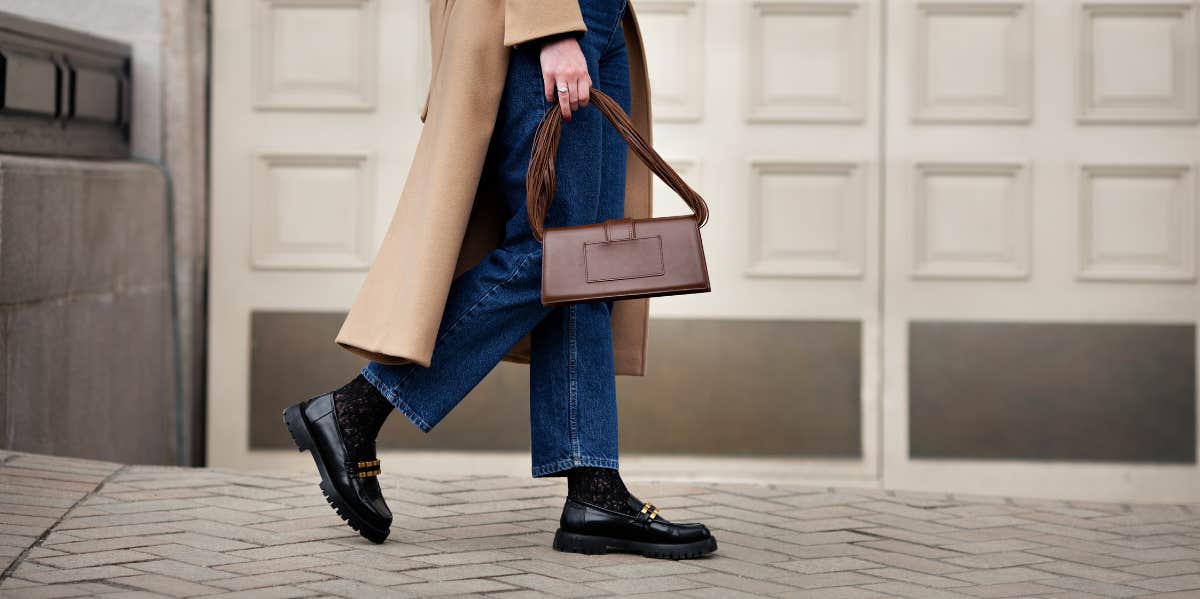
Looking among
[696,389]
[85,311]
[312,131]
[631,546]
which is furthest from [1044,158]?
[85,311]

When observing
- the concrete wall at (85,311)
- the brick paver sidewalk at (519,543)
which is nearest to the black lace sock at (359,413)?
the brick paver sidewalk at (519,543)

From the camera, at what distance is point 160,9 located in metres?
4.59

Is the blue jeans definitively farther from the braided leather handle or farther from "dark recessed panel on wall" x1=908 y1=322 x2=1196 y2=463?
"dark recessed panel on wall" x1=908 y1=322 x2=1196 y2=463

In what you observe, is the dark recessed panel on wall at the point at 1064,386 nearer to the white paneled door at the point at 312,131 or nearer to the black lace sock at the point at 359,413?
the white paneled door at the point at 312,131

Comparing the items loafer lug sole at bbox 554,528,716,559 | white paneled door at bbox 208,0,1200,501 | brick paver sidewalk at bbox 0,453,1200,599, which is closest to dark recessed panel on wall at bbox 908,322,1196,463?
white paneled door at bbox 208,0,1200,501

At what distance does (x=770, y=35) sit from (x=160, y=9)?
1.98 m

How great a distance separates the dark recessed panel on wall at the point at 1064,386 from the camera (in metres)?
4.66

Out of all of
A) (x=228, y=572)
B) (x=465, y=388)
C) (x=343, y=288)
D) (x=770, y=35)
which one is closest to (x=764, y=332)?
(x=770, y=35)

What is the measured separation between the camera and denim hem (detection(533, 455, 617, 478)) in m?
2.75

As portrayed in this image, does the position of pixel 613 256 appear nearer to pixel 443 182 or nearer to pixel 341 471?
pixel 443 182

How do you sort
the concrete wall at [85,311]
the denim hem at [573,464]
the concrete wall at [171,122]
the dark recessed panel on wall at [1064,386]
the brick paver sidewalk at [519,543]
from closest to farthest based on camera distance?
the brick paver sidewalk at [519,543] < the denim hem at [573,464] < the concrete wall at [85,311] < the concrete wall at [171,122] < the dark recessed panel on wall at [1064,386]

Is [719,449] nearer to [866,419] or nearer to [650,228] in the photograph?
[866,419]

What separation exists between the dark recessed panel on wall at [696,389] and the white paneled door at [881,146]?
0.10 metres

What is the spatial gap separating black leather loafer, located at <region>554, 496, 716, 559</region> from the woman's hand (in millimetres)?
771
